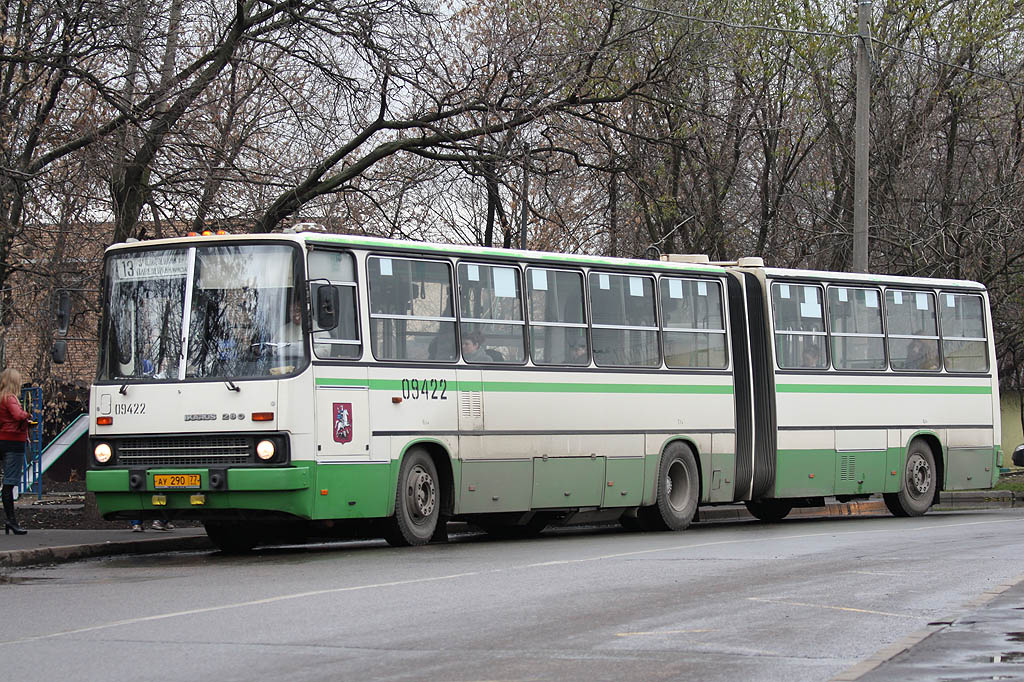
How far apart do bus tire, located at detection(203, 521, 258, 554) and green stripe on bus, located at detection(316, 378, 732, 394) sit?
2.29 meters

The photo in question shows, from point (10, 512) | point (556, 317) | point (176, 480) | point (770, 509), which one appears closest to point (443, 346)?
point (556, 317)

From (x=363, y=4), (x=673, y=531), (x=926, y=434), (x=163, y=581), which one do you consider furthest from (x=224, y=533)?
(x=926, y=434)

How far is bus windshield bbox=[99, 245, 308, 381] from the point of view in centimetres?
1584

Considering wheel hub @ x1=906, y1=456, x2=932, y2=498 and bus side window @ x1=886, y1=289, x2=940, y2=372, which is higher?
bus side window @ x1=886, y1=289, x2=940, y2=372

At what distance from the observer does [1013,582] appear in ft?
41.6

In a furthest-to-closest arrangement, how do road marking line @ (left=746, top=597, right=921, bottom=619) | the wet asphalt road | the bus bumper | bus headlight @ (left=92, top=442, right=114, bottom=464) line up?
bus headlight @ (left=92, top=442, right=114, bottom=464), the bus bumper, road marking line @ (left=746, top=597, right=921, bottom=619), the wet asphalt road

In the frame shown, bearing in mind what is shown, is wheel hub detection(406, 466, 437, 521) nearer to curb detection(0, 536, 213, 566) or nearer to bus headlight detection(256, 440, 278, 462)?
bus headlight detection(256, 440, 278, 462)

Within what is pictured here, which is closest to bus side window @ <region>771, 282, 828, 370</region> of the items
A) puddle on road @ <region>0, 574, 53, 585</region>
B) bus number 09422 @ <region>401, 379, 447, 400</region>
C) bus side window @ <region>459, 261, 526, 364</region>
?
bus side window @ <region>459, 261, 526, 364</region>

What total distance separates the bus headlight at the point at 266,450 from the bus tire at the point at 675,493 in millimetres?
6421

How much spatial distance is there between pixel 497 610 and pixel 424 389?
6373 millimetres

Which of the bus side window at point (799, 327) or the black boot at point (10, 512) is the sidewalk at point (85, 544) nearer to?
the black boot at point (10, 512)

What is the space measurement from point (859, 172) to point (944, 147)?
698 cm

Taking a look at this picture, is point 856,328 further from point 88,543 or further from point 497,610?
point 497,610

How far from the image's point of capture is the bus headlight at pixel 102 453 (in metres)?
16.1
